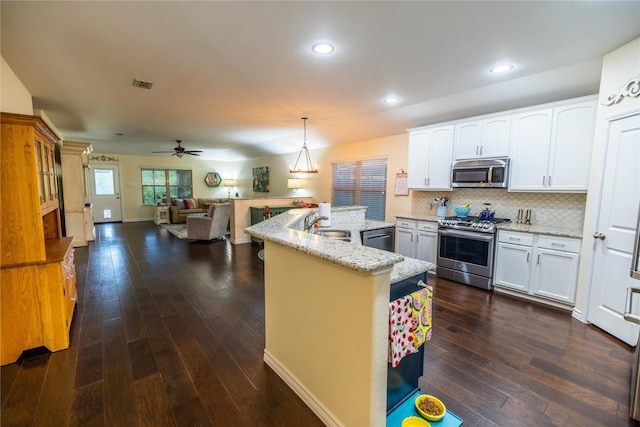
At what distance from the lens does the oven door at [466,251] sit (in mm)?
3572

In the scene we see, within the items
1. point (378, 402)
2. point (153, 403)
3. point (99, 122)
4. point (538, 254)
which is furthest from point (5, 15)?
point (538, 254)

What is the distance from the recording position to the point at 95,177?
909 cm

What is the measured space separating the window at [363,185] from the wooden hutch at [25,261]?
4.86 m

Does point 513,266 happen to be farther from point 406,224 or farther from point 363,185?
point 363,185

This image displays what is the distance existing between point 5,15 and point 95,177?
29.1ft

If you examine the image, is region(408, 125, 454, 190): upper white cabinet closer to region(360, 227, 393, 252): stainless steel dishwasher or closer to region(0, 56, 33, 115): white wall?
region(360, 227, 393, 252): stainless steel dishwasher

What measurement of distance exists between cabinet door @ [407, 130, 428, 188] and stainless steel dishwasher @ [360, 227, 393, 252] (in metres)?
0.99

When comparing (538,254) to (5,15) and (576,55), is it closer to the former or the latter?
(576,55)

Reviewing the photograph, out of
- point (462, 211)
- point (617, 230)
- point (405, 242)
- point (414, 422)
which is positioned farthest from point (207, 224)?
point (617, 230)

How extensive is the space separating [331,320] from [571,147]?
135 inches

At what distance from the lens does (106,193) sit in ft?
30.3

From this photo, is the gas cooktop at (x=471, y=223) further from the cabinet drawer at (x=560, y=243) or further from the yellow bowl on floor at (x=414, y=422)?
the yellow bowl on floor at (x=414, y=422)

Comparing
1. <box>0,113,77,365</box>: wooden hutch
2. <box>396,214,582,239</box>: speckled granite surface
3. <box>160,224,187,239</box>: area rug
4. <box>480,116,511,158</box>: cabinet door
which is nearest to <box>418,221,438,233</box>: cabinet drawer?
<box>396,214,582,239</box>: speckled granite surface

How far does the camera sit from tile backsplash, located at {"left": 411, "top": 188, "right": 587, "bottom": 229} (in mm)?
3346
